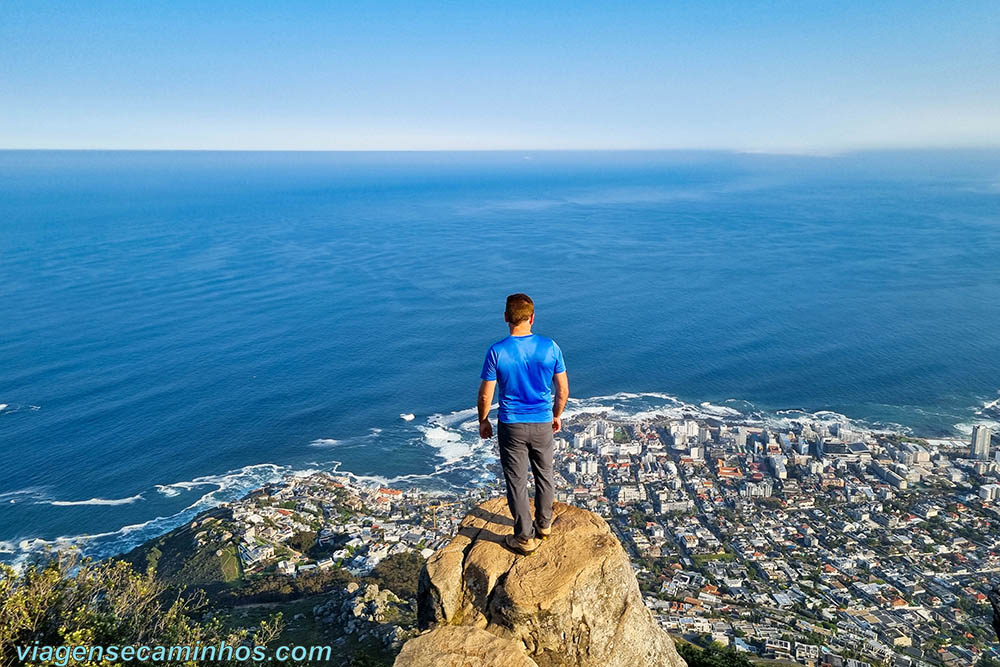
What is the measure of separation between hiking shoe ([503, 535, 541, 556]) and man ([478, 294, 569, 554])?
13 cm

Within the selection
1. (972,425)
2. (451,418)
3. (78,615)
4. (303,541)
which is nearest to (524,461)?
(78,615)

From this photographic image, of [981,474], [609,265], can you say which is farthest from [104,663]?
[609,265]

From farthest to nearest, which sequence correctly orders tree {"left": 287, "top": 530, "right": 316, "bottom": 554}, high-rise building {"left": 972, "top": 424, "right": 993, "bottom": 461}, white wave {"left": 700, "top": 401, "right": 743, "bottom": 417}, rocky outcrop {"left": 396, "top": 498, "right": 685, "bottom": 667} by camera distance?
white wave {"left": 700, "top": 401, "right": 743, "bottom": 417} < high-rise building {"left": 972, "top": 424, "right": 993, "bottom": 461} < tree {"left": 287, "top": 530, "right": 316, "bottom": 554} < rocky outcrop {"left": 396, "top": 498, "right": 685, "bottom": 667}

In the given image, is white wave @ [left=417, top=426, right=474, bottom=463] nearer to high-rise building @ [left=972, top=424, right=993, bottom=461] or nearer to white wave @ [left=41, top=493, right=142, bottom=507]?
white wave @ [left=41, top=493, right=142, bottom=507]

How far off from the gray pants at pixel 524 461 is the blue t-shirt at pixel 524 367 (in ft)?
1.34

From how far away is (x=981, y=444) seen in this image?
44.0 m

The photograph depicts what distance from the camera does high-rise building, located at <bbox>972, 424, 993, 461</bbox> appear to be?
144 ft

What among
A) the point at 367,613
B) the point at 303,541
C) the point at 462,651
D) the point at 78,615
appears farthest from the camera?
the point at 303,541

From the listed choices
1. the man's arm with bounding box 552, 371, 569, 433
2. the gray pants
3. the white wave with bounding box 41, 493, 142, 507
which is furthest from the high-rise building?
the white wave with bounding box 41, 493, 142, 507

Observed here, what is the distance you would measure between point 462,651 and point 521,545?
1.63 meters

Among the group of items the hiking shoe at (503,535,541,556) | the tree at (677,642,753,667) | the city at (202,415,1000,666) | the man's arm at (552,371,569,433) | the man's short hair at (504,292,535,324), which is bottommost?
the city at (202,415,1000,666)

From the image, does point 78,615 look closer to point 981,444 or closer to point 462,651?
point 462,651

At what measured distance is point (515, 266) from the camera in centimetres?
9731

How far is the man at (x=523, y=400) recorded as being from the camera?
780cm
